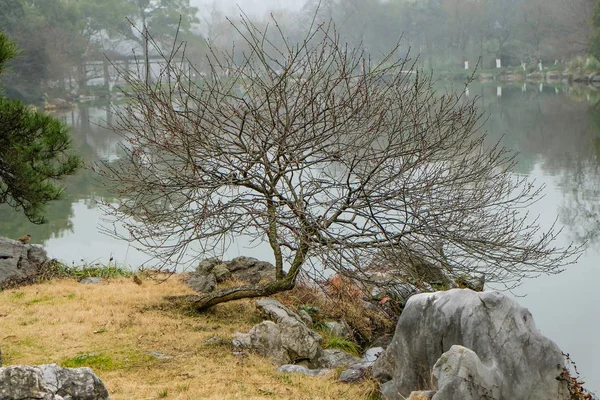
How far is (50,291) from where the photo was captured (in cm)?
991

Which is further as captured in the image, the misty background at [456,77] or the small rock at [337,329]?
the misty background at [456,77]

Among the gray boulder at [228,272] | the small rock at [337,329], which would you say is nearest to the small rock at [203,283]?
the gray boulder at [228,272]

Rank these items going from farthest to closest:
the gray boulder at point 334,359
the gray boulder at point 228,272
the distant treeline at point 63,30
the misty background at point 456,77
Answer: the distant treeline at point 63,30 < the misty background at point 456,77 < the gray boulder at point 228,272 < the gray boulder at point 334,359

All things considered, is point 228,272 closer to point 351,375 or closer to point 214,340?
point 214,340

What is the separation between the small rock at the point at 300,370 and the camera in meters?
6.89

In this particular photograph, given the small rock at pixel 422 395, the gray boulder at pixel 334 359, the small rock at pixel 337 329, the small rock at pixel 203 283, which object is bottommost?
the small rock at pixel 422 395

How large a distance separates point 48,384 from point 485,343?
3.14 m

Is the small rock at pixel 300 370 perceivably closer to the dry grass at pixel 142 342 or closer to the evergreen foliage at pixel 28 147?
the dry grass at pixel 142 342

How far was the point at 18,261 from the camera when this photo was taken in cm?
1119

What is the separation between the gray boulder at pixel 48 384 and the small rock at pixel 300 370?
112 inches

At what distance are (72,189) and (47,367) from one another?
19.6 m

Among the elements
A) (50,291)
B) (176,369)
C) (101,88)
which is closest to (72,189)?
(50,291)

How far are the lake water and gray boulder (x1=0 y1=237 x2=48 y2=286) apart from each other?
4.71ft

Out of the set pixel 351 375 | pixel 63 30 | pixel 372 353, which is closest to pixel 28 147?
pixel 372 353
